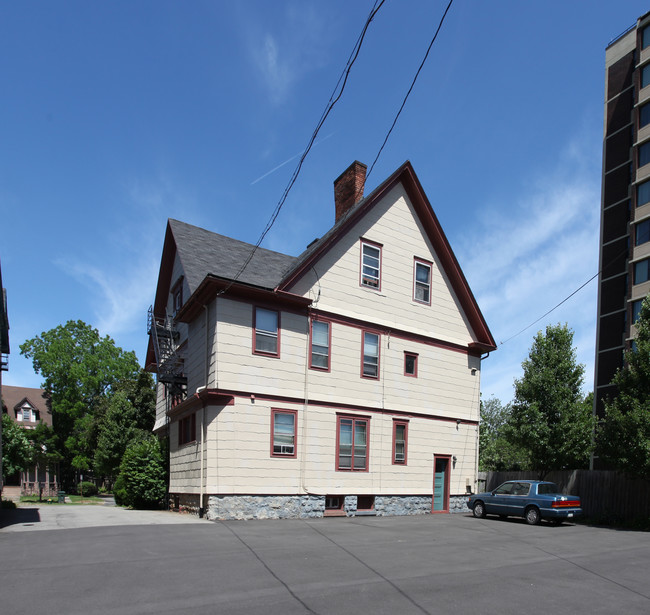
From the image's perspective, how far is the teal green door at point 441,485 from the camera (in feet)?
78.3

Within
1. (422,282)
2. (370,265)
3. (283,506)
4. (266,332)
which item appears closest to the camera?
(283,506)

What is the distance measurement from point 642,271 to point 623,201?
7644mm

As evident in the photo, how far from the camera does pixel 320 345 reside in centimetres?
2106

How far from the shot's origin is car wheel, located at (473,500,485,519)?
70.3ft

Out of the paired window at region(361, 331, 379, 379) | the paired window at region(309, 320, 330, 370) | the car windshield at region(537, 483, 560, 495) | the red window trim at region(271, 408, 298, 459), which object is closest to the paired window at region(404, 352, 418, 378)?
the paired window at region(361, 331, 379, 379)

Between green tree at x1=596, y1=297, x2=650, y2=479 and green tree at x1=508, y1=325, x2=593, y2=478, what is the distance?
4632mm

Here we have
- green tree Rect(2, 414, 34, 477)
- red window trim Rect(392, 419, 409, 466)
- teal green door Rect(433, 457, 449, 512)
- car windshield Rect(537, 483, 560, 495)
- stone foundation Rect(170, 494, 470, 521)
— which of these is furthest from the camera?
green tree Rect(2, 414, 34, 477)

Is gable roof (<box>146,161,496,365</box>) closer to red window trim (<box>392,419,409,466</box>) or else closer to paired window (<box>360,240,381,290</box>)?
paired window (<box>360,240,381,290</box>)

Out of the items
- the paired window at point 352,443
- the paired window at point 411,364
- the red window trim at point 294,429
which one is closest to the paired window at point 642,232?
the paired window at point 411,364

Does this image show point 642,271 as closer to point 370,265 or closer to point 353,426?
point 370,265

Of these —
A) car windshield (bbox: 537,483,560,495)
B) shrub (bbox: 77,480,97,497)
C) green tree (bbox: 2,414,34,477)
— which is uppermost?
car windshield (bbox: 537,483,560,495)

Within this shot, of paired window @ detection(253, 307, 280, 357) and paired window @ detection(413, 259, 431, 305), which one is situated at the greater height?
paired window @ detection(413, 259, 431, 305)

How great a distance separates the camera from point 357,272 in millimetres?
22406

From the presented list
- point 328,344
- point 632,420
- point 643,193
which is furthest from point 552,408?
point 643,193
